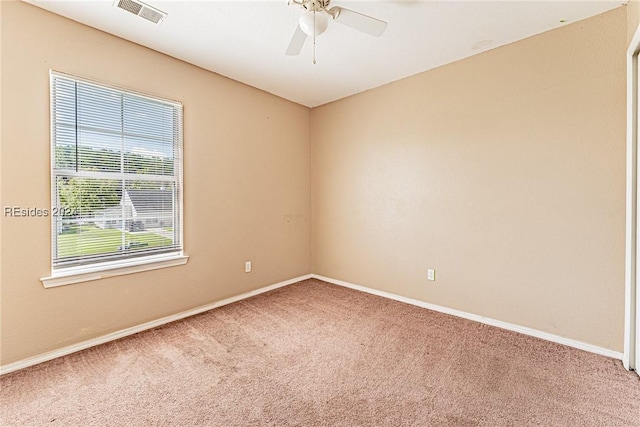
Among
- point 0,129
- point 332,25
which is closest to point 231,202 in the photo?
point 0,129

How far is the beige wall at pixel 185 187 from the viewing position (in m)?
1.95

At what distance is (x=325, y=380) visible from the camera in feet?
6.08

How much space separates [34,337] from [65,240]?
701 mm

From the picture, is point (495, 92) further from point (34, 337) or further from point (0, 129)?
point (34, 337)

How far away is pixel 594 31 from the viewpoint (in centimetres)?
210

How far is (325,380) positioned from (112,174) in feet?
7.76

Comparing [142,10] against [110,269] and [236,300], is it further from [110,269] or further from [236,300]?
[236,300]

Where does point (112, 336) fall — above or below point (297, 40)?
below

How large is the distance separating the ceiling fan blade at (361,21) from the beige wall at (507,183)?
1.35 metres

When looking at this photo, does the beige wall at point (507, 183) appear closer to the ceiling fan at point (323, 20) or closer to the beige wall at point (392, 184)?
the beige wall at point (392, 184)

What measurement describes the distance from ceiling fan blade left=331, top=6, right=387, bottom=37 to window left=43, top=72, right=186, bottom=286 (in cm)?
183

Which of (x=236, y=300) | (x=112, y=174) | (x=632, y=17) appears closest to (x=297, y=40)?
(x=112, y=174)

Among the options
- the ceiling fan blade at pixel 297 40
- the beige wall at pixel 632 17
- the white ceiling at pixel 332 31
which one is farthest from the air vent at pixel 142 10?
the beige wall at pixel 632 17

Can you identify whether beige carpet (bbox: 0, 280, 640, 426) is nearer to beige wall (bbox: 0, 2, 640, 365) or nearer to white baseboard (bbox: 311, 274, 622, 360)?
white baseboard (bbox: 311, 274, 622, 360)
